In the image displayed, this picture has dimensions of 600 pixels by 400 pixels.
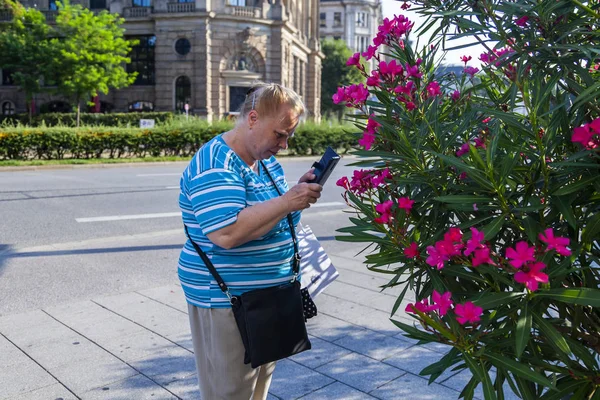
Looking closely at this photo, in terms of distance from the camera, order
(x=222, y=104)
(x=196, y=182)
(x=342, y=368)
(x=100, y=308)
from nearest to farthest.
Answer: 1. (x=196, y=182)
2. (x=342, y=368)
3. (x=100, y=308)
4. (x=222, y=104)

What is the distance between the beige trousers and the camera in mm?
2672

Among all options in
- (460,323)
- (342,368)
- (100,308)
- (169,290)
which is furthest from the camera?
(169,290)

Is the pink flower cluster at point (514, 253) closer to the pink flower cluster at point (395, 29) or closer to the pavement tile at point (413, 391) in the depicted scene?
the pink flower cluster at point (395, 29)

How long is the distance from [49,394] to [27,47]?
36391mm

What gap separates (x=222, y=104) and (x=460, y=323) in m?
42.3

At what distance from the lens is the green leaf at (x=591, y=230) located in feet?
5.60

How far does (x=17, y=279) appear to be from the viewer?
6.34 m

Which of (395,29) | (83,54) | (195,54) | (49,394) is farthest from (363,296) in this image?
(195,54)

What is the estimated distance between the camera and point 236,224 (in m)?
2.45

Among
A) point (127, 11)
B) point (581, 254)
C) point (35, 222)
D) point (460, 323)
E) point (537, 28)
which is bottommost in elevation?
point (35, 222)

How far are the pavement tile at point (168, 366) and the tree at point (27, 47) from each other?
3443 cm

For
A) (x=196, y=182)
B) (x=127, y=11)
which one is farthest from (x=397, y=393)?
(x=127, y=11)

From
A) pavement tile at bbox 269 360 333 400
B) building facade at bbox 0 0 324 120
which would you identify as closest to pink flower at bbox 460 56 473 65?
pavement tile at bbox 269 360 333 400

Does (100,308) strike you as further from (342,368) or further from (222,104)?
(222,104)
